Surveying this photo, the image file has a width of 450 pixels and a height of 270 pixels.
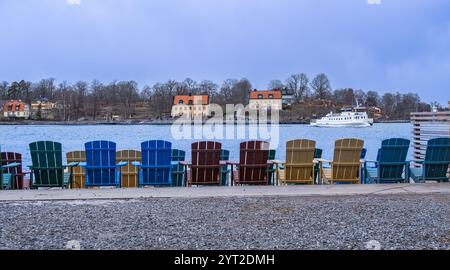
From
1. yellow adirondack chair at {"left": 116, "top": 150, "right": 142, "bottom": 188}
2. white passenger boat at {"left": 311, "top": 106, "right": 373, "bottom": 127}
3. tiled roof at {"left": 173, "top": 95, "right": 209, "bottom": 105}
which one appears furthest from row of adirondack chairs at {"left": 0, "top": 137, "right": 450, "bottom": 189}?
tiled roof at {"left": 173, "top": 95, "right": 209, "bottom": 105}

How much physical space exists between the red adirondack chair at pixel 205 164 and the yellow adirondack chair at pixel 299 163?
126 cm

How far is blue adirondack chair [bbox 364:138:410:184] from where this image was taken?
8625mm

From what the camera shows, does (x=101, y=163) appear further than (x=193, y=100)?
No

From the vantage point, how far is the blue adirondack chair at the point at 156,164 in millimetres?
8344

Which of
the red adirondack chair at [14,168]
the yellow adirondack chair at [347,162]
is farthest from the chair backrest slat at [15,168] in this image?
the yellow adirondack chair at [347,162]

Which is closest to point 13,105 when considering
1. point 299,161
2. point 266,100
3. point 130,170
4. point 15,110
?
point 15,110

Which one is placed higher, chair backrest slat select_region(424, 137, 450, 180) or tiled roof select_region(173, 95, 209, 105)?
chair backrest slat select_region(424, 137, 450, 180)

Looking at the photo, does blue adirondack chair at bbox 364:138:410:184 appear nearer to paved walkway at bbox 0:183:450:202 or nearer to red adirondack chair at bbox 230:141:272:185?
paved walkway at bbox 0:183:450:202

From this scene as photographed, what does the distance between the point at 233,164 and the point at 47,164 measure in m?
3.31

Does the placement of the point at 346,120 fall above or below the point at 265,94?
below

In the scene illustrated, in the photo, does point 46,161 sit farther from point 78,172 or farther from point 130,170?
point 130,170

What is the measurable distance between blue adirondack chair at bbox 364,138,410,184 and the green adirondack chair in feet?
18.4

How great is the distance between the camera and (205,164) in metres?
8.52
